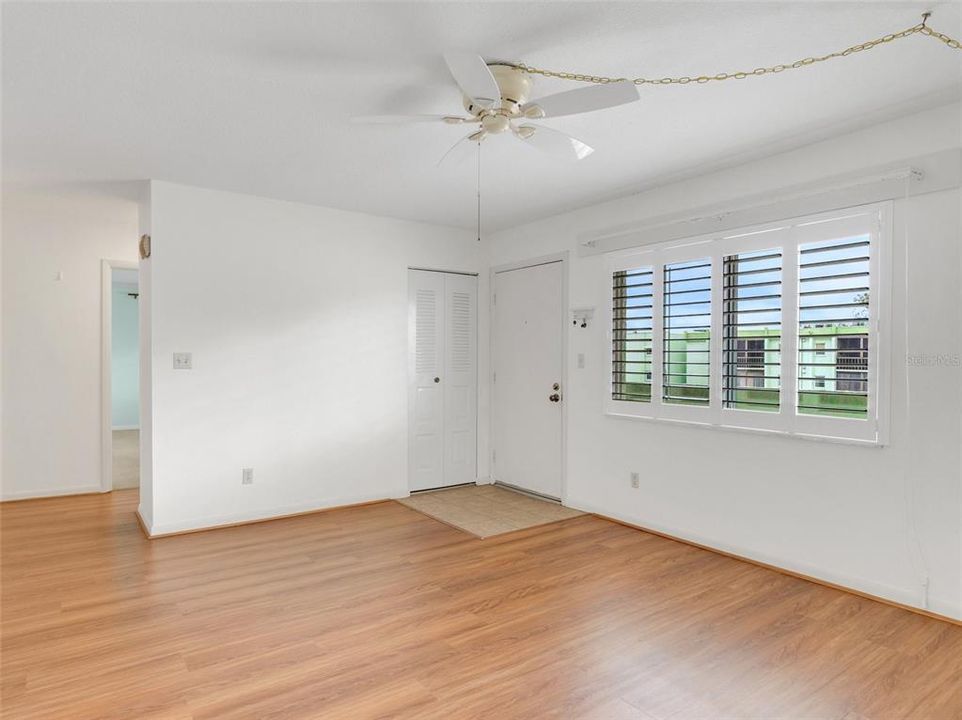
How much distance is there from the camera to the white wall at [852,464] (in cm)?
→ 272

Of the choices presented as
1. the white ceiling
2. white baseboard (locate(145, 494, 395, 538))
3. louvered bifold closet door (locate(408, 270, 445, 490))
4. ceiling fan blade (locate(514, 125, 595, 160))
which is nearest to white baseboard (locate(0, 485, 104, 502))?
white baseboard (locate(145, 494, 395, 538))

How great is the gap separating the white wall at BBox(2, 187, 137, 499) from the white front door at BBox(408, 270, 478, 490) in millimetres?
2623

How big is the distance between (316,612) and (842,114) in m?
3.63

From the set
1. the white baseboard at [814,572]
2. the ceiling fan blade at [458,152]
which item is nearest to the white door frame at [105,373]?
the ceiling fan blade at [458,152]

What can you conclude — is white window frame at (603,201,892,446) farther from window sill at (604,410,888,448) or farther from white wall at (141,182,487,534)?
white wall at (141,182,487,534)

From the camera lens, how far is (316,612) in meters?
2.83

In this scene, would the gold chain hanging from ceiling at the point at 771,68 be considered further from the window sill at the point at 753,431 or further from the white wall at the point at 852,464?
the window sill at the point at 753,431

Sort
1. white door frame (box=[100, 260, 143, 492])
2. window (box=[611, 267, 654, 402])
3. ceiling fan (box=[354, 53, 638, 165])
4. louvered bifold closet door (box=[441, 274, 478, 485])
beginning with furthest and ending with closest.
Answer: louvered bifold closet door (box=[441, 274, 478, 485])
white door frame (box=[100, 260, 143, 492])
window (box=[611, 267, 654, 402])
ceiling fan (box=[354, 53, 638, 165])

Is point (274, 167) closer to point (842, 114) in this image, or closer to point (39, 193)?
point (39, 193)

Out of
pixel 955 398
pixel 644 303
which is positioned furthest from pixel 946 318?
pixel 644 303

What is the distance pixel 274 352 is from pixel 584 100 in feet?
10.6

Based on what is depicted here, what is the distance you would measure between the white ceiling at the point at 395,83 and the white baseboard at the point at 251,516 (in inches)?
97.2

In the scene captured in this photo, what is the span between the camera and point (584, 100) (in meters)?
2.16

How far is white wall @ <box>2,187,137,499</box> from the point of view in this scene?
484cm
